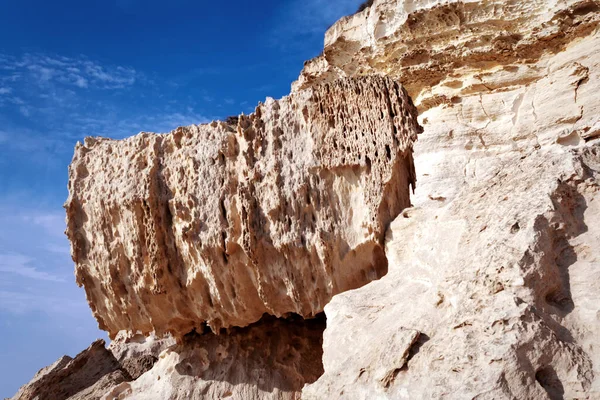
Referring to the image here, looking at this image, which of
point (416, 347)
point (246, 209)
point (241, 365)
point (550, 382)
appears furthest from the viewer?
point (241, 365)

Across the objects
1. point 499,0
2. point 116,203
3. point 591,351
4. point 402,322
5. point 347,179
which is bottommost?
point 591,351

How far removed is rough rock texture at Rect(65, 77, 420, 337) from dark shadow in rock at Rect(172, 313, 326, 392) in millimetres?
431

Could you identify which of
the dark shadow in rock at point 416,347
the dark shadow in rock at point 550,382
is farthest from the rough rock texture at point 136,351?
the dark shadow in rock at point 550,382

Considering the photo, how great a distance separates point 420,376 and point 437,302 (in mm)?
717

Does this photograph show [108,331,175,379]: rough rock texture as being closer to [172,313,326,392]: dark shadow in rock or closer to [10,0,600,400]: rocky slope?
[10,0,600,400]: rocky slope

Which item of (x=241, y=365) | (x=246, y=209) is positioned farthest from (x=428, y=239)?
(x=241, y=365)

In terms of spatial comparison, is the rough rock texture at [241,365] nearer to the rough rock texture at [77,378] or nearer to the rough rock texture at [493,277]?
the rough rock texture at [77,378]

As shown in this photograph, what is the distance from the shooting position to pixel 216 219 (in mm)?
6488

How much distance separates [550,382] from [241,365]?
4.68 m

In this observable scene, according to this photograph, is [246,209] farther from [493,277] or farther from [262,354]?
[493,277]

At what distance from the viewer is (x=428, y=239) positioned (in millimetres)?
5105

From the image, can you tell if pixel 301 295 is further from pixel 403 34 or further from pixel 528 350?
pixel 403 34

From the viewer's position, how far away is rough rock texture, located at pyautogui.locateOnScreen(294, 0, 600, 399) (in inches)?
136

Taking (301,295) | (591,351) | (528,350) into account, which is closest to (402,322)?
(528,350)
